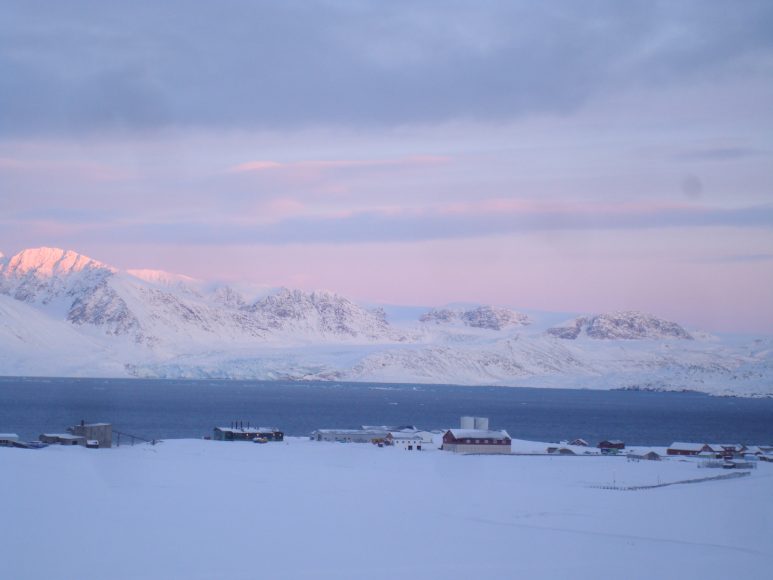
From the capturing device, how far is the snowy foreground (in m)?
12.6

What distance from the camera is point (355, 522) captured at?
15664 mm

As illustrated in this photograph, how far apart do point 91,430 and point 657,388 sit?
116m

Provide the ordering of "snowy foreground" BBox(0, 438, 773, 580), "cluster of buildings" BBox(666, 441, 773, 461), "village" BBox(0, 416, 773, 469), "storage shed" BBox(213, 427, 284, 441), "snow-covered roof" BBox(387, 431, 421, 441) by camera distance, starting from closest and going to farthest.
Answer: "snowy foreground" BBox(0, 438, 773, 580)
"village" BBox(0, 416, 773, 469)
"cluster of buildings" BBox(666, 441, 773, 461)
"storage shed" BBox(213, 427, 284, 441)
"snow-covered roof" BBox(387, 431, 421, 441)

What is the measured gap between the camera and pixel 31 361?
13938cm

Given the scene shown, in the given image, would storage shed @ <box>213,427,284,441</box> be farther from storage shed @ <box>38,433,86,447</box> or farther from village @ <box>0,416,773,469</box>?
storage shed @ <box>38,433,86,447</box>

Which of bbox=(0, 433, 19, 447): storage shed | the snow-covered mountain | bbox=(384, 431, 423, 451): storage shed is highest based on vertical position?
the snow-covered mountain

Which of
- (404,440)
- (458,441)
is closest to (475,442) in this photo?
(458,441)

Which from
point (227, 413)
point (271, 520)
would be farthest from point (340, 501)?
point (227, 413)

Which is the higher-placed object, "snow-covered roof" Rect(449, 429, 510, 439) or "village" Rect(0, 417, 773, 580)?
"snow-covered roof" Rect(449, 429, 510, 439)

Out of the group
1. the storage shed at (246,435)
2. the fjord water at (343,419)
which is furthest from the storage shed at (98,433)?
the fjord water at (343,419)

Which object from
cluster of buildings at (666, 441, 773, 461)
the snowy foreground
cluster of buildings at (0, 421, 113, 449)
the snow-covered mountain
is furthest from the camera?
the snow-covered mountain

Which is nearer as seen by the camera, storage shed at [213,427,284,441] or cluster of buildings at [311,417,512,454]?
cluster of buildings at [311,417,512,454]

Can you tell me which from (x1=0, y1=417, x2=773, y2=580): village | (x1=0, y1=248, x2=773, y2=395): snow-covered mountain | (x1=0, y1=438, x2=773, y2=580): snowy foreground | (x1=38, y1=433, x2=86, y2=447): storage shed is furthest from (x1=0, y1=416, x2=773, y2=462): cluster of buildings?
(x1=0, y1=248, x2=773, y2=395): snow-covered mountain

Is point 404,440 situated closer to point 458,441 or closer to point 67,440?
point 458,441
